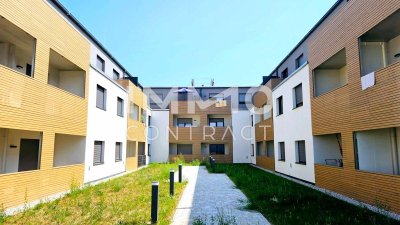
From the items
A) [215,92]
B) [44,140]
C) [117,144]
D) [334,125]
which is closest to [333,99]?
[334,125]

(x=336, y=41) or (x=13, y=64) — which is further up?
(x=336, y=41)

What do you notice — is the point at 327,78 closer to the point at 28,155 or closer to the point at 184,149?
the point at 28,155

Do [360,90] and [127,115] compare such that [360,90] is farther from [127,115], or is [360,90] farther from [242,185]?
[127,115]

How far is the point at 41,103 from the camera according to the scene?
9195mm

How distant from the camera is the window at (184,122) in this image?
3050 centimetres

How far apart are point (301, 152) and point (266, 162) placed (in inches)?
272

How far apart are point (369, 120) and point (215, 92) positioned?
24818 mm

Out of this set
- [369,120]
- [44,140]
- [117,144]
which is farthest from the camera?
[117,144]

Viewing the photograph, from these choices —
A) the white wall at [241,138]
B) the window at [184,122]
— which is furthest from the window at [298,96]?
the window at [184,122]

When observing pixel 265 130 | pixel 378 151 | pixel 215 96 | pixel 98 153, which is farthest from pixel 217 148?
pixel 378 151

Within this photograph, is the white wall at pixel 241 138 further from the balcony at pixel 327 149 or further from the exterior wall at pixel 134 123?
the balcony at pixel 327 149

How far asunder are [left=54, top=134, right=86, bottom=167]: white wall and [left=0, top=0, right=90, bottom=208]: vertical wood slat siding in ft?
2.15

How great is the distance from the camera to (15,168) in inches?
409

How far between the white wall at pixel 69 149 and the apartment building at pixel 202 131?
15.9 metres
